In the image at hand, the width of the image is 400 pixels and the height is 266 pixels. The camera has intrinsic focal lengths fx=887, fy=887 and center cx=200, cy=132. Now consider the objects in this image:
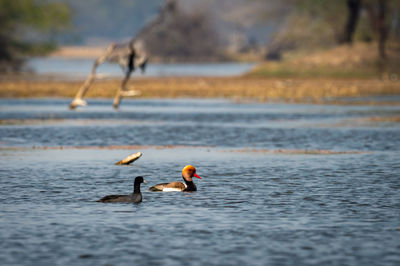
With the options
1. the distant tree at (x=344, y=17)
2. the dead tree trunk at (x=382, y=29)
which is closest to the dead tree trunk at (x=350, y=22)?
the distant tree at (x=344, y=17)

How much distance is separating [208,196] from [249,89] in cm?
5245

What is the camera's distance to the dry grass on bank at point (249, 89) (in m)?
65.4

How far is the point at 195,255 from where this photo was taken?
13.9 metres

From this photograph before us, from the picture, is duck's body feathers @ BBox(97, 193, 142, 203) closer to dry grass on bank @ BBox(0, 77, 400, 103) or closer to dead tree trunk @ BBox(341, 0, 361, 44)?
dry grass on bank @ BBox(0, 77, 400, 103)

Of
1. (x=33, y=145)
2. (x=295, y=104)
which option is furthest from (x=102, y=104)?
(x=33, y=145)

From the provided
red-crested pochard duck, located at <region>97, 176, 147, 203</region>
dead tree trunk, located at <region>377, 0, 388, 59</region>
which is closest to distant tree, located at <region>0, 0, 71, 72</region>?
dead tree trunk, located at <region>377, 0, 388, 59</region>

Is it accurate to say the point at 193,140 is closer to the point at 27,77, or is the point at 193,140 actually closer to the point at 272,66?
the point at 272,66

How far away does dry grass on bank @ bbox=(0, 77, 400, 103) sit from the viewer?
65375mm

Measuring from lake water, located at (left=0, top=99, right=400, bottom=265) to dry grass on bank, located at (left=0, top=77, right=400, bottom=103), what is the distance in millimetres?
24691

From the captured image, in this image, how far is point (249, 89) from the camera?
2827 inches

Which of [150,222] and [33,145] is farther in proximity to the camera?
[33,145]

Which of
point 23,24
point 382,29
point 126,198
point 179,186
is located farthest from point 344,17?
point 126,198

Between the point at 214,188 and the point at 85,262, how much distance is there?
25.7 ft

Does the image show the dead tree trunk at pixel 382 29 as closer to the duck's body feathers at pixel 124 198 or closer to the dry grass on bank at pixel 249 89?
the dry grass on bank at pixel 249 89
